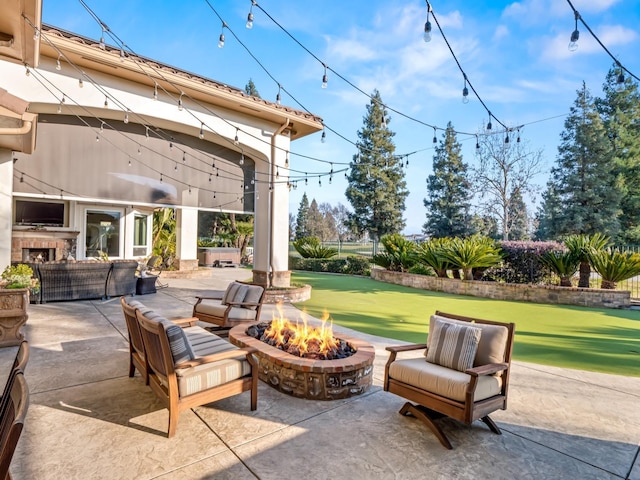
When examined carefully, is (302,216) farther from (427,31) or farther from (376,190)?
(427,31)

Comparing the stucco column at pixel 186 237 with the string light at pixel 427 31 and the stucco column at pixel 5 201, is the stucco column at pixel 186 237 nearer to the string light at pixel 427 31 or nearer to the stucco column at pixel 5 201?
the stucco column at pixel 5 201

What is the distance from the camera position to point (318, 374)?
3.53 metres

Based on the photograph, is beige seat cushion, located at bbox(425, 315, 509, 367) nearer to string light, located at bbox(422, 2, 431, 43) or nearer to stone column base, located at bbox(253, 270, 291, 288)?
string light, located at bbox(422, 2, 431, 43)

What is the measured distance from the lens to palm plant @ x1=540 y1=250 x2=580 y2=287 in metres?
10.5

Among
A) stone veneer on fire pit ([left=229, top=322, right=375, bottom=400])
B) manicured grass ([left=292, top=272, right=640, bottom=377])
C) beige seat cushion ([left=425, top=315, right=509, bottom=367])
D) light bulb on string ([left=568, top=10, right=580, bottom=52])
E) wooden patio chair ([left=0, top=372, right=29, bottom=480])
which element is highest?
light bulb on string ([left=568, top=10, right=580, bottom=52])

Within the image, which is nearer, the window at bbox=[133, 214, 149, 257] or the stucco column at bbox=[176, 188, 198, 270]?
the stucco column at bbox=[176, 188, 198, 270]

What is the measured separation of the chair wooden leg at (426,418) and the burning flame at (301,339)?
994 millimetres

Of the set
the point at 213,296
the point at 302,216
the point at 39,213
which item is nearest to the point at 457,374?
the point at 213,296

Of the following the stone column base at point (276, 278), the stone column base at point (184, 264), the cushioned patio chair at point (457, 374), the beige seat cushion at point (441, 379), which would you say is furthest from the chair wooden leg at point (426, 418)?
the stone column base at point (184, 264)

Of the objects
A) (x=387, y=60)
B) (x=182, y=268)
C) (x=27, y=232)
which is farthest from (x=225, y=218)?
(x=387, y=60)

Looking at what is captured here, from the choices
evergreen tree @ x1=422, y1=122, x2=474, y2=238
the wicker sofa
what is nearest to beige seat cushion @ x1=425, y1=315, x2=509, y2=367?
the wicker sofa

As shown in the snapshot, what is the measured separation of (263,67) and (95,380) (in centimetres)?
454

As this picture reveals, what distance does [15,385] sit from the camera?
161cm

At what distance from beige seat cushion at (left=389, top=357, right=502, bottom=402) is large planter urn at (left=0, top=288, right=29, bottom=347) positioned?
528cm
